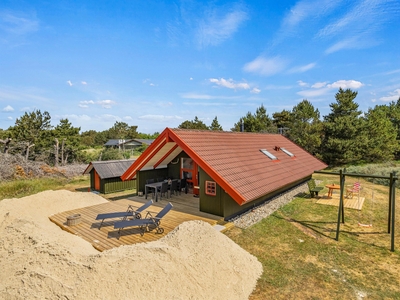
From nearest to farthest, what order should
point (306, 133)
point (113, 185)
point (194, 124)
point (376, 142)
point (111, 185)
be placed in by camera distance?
1. point (111, 185)
2. point (113, 185)
3. point (376, 142)
4. point (306, 133)
5. point (194, 124)

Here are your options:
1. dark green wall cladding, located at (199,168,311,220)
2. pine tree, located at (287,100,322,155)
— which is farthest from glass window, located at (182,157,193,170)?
pine tree, located at (287,100,322,155)

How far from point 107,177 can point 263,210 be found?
11195 millimetres

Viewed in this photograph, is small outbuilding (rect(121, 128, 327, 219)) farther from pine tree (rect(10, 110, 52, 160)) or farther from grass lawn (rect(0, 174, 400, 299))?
pine tree (rect(10, 110, 52, 160))

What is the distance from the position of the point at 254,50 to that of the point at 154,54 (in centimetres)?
792

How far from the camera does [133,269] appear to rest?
17.0ft

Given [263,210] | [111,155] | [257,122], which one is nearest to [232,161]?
[263,210]

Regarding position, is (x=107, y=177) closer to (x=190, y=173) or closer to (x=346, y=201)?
(x=190, y=173)

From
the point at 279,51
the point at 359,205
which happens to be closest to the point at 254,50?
the point at 279,51

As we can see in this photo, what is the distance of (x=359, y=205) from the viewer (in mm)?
11844

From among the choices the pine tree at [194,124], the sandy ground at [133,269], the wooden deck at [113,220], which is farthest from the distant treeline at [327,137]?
the pine tree at [194,124]

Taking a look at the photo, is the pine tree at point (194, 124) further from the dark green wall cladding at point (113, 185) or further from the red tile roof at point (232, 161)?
the red tile roof at point (232, 161)

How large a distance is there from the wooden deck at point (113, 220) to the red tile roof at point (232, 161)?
1.78 meters

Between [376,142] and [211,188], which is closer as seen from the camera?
[211,188]

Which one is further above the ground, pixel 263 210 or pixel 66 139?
pixel 66 139
